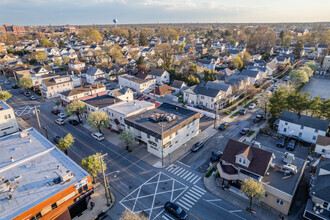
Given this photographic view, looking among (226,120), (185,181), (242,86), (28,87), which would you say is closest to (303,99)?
(226,120)

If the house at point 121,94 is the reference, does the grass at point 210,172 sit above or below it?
below

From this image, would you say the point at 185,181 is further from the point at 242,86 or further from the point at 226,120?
the point at 242,86

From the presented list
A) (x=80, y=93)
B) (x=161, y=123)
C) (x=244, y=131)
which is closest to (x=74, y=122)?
(x=80, y=93)

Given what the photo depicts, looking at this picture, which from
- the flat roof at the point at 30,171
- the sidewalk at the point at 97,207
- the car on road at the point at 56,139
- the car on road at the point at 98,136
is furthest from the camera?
the car on road at the point at 98,136

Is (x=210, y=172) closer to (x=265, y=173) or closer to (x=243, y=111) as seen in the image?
(x=265, y=173)

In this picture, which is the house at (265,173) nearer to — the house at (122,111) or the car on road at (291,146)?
the car on road at (291,146)

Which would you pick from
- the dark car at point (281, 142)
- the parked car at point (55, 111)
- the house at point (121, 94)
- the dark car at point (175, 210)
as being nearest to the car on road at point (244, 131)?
the dark car at point (281, 142)
